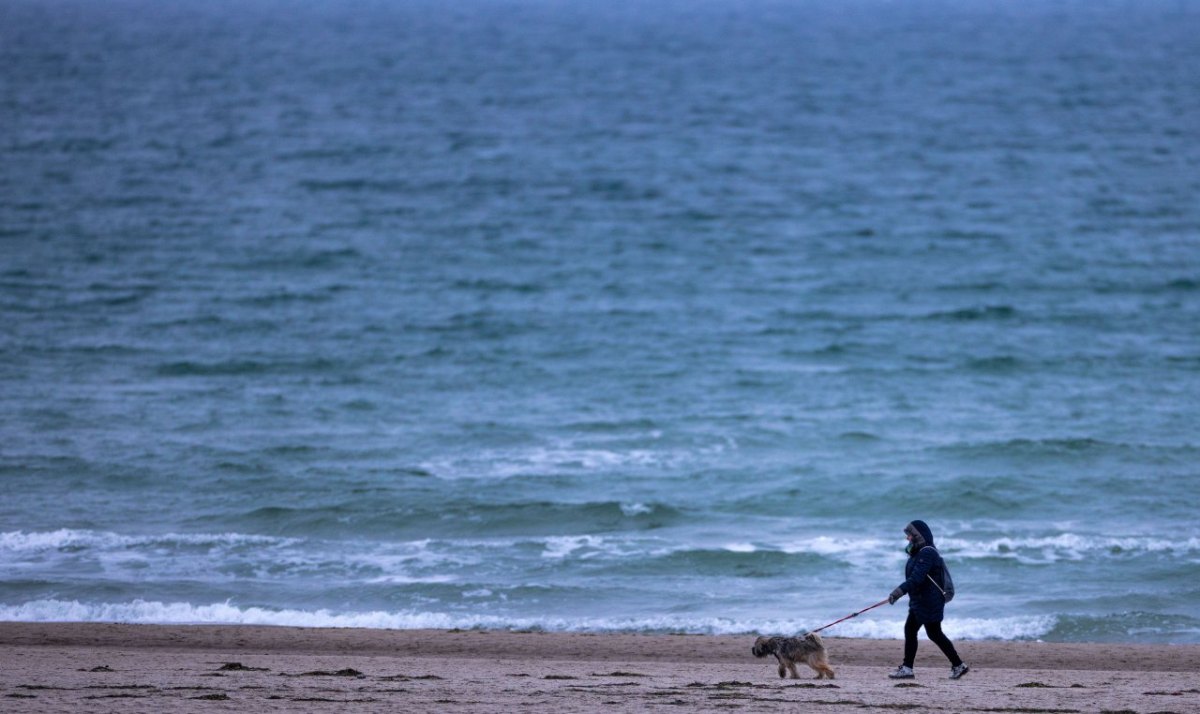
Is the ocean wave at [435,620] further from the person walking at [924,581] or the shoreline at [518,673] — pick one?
the person walking at [924,581]

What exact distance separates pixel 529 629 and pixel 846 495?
270 inches

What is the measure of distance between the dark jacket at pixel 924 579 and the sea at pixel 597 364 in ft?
11.8

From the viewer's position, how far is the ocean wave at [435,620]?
14992mm

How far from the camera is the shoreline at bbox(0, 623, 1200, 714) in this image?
10.2 m

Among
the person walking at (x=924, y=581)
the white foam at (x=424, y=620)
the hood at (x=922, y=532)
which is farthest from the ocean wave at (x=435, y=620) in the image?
the hood at (x=922, y=532)

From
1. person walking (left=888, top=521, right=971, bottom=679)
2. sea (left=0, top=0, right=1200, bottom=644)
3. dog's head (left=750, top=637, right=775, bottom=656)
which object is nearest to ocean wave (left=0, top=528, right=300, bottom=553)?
sea (left=0, top=0, right=1200, bottom=644)

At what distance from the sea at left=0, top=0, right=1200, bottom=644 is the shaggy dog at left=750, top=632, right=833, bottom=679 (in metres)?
3.34

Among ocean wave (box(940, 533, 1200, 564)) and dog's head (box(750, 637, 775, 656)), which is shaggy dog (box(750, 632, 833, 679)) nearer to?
dog's head (box(750, 637, 775, 656))

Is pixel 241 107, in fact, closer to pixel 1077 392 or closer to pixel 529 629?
pixel 1077 392

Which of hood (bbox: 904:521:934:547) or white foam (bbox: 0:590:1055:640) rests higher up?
hood (bbox: 904:521:934:547)

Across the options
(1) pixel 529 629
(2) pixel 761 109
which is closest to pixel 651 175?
(2) pixel 761 109

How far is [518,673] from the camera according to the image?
11984 millimetres

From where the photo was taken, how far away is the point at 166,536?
1806 centimetres

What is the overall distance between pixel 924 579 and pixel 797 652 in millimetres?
1294
